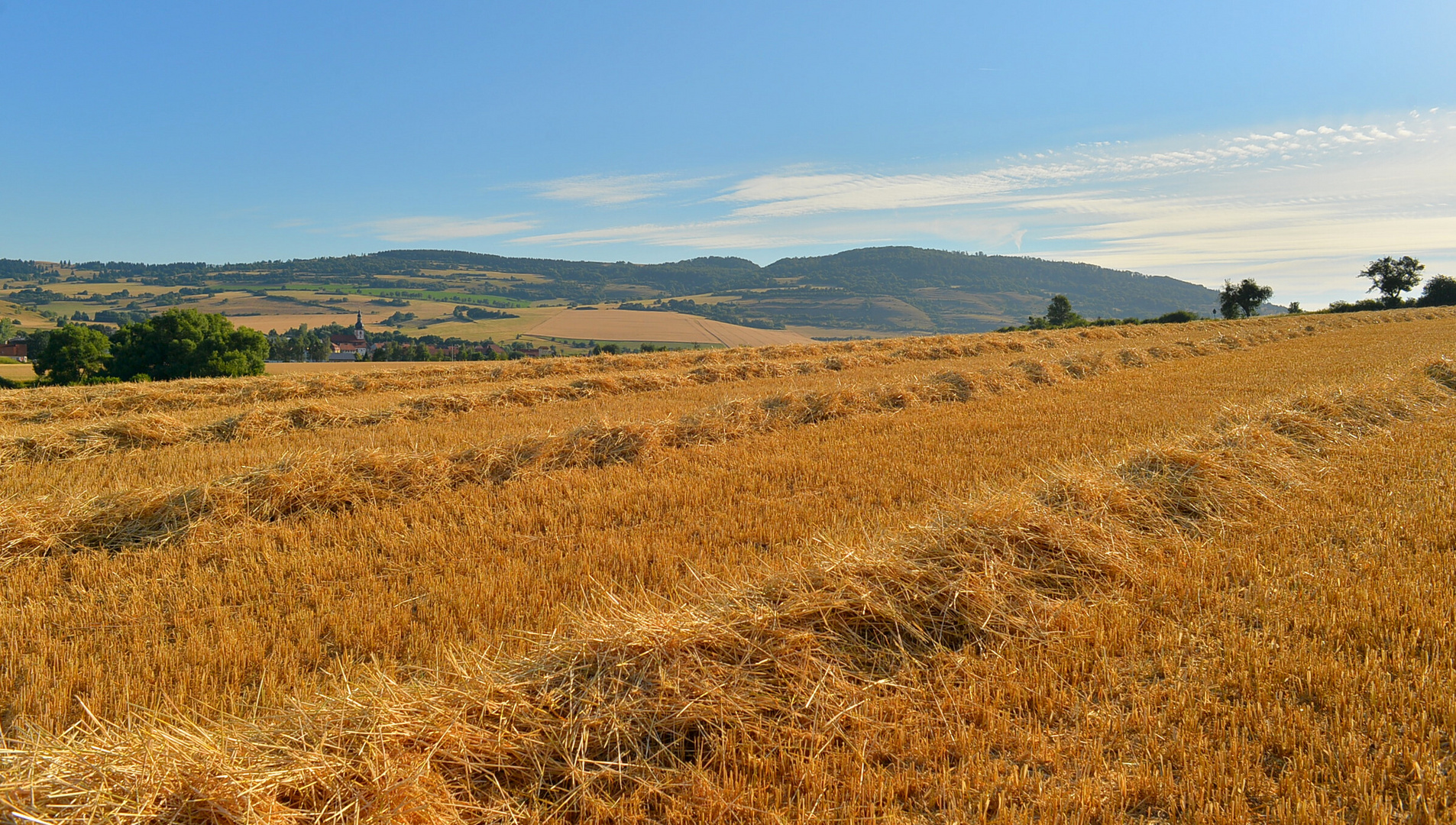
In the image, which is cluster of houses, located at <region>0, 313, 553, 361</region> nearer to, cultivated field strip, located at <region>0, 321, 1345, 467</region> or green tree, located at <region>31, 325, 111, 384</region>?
green tree, located at <region>31, 325, 111, 384</region>

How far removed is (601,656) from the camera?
3.28 meters

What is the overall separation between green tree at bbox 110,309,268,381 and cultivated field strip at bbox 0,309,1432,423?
15018mm

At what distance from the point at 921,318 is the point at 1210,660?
121 m

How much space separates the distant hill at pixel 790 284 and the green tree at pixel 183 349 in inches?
2856

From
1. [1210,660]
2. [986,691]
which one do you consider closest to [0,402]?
[986,691]

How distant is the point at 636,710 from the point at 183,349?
3690cm

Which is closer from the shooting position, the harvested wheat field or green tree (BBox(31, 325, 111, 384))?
the harvested wheat field

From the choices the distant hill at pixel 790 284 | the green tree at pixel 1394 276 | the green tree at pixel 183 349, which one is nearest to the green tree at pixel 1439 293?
the green tree at pixel 1394 276

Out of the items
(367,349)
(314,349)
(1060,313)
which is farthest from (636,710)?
(1060,313)

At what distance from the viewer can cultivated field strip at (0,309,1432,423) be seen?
13.2 m

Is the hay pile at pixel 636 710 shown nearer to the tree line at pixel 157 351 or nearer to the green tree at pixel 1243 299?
the tree line at pixel 157 351

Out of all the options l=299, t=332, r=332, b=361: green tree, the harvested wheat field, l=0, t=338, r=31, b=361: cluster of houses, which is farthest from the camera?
l=299, t=332, r=332, b=361: green tree

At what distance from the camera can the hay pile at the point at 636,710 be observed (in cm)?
238

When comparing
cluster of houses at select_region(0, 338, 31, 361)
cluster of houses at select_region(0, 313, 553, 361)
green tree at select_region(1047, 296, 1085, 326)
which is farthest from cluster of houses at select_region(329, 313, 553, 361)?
green tree at select_region(1047, 296, 1085, 326)
